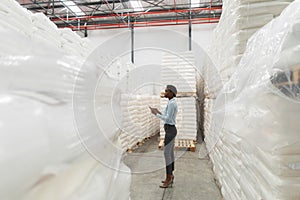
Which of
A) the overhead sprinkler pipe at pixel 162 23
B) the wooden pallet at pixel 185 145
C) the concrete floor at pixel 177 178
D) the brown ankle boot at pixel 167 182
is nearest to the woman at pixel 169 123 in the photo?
the brown ankle boot at pixel 167 182

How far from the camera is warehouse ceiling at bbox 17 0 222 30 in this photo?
720 centimetres

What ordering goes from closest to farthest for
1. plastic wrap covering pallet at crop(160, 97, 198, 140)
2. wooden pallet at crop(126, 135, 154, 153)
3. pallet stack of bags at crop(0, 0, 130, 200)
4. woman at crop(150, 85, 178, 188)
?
pallet stack of bags at crop(0, 0, 130, 200) → woman at crop(150, 85, 178, 188) → wooden pallet at crop(126, 135, 154, 153) → plastic wrap covering pallet at crop(160, 97, 198, 140)

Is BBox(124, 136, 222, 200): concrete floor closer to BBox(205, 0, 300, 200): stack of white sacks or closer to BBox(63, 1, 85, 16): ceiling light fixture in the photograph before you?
BBox(205, 0, 300, 200): stack of white sacks

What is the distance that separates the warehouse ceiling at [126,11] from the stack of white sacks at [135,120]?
3.50 metres

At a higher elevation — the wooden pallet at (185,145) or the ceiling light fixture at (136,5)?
the ceiling light fixture at (136,5)

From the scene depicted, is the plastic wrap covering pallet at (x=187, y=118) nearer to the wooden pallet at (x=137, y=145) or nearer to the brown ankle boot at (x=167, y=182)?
the wooden pallet at (x=137, y=145)

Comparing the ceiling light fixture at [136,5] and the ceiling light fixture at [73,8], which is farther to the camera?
the ceiling light fixture at [136,5]

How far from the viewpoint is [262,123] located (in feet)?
3.46

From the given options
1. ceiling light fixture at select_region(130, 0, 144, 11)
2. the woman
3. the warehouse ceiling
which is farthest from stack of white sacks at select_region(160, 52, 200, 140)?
ceiling light fixture at select_region(130, 0, 144, 11)

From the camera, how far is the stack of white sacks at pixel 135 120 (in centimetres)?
427

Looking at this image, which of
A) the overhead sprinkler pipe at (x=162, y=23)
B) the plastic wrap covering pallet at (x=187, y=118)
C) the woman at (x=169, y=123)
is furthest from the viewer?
the overhead sprinkler pipe at (x=162, y=23)

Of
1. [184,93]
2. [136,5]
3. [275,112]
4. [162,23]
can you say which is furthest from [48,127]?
[162,23]

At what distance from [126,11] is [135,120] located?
15.4 ft

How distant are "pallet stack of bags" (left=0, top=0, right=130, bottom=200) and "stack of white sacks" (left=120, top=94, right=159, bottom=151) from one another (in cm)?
295
